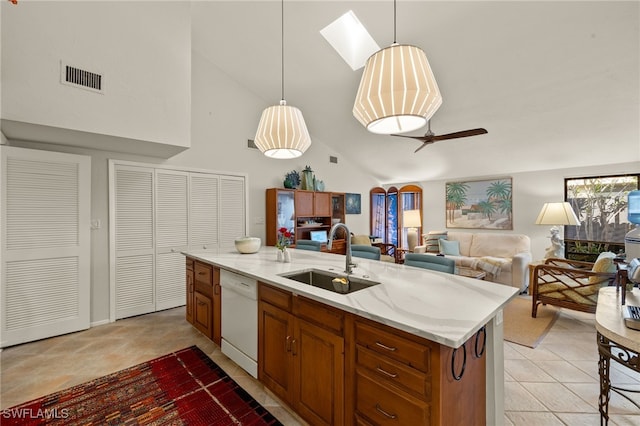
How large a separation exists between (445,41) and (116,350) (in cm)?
491

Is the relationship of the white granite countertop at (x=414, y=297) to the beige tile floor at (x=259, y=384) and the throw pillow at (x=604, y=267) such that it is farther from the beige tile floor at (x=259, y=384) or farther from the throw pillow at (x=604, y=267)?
the throw pillow at (x=604, y=267)

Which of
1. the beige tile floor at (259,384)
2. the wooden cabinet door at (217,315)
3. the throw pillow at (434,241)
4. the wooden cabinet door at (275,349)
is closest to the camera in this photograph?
the wooden cabinet door at (275,349)

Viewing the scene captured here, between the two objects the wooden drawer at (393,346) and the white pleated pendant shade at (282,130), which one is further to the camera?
the white pleated pendant shade at (282,130)

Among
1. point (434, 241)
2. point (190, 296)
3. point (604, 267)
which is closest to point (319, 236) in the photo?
point (434, 241)

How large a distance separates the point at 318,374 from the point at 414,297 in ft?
2.29

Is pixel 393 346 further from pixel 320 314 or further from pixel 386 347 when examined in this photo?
pixel 320 314

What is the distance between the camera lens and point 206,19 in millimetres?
3762

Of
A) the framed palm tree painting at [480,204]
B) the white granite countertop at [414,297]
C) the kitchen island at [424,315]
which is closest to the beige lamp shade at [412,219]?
the framed palm tree painting at [480,204]

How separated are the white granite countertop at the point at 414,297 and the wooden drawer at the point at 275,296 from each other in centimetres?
7

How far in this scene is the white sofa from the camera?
4.61 m

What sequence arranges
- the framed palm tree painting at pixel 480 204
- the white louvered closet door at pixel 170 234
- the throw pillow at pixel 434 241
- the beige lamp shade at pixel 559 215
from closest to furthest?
the white louvered closet door at pixel 170 234, the beige lamp shade at pixel 559 215, the framed palm tree painting at pixel 480 204, the throw pillow at pixel 434 241

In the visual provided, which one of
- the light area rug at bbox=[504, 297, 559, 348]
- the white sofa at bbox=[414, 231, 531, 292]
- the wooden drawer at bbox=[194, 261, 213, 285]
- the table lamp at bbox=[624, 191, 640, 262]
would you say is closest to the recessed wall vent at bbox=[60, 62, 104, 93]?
the wooden drawer at bbox=[194, 261, 213, 285]

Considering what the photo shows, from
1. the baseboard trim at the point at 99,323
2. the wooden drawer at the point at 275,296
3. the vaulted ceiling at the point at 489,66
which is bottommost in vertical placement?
the baseboard trim at the point at 99,323

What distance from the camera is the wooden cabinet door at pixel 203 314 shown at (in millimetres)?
2721
